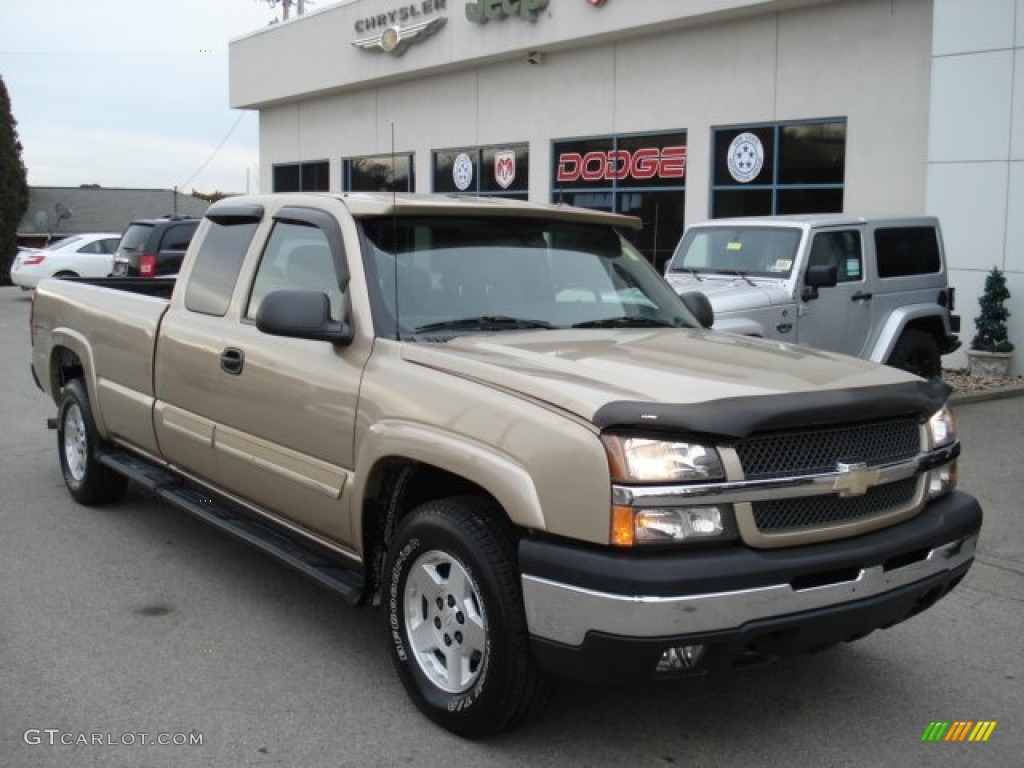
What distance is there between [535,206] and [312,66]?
921 inches

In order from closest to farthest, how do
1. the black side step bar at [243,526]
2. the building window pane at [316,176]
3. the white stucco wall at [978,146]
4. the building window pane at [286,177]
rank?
the black side step bar at [243,526] → the white stucco wall at [978,146] → the building window pane at [316,176] → the building window pane at [286,177]

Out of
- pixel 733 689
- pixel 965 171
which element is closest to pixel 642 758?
pixel 733 689

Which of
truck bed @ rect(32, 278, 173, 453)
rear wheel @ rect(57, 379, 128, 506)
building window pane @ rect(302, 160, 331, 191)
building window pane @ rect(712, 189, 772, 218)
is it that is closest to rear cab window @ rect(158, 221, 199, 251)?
building window pane @ rect(302, 160, 331, 191)

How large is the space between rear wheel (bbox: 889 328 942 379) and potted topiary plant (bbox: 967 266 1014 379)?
2.15 metres

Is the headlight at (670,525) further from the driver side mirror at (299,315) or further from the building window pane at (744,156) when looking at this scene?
the building window pane at (744,156)

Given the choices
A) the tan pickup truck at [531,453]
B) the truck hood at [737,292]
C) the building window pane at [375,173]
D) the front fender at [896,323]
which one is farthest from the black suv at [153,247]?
the tan pickup truck at [531,453]

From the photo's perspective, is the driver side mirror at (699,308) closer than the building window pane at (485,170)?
Yes

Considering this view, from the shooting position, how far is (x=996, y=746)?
12.2 feet

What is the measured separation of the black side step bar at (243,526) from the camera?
168 inches

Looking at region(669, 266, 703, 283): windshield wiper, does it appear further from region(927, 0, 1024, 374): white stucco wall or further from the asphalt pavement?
the asphalt pavement

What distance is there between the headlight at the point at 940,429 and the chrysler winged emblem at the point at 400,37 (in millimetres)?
19600

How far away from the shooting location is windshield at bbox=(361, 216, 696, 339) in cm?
432

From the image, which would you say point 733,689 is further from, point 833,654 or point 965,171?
point 965,171

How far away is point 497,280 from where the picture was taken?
4531mm
